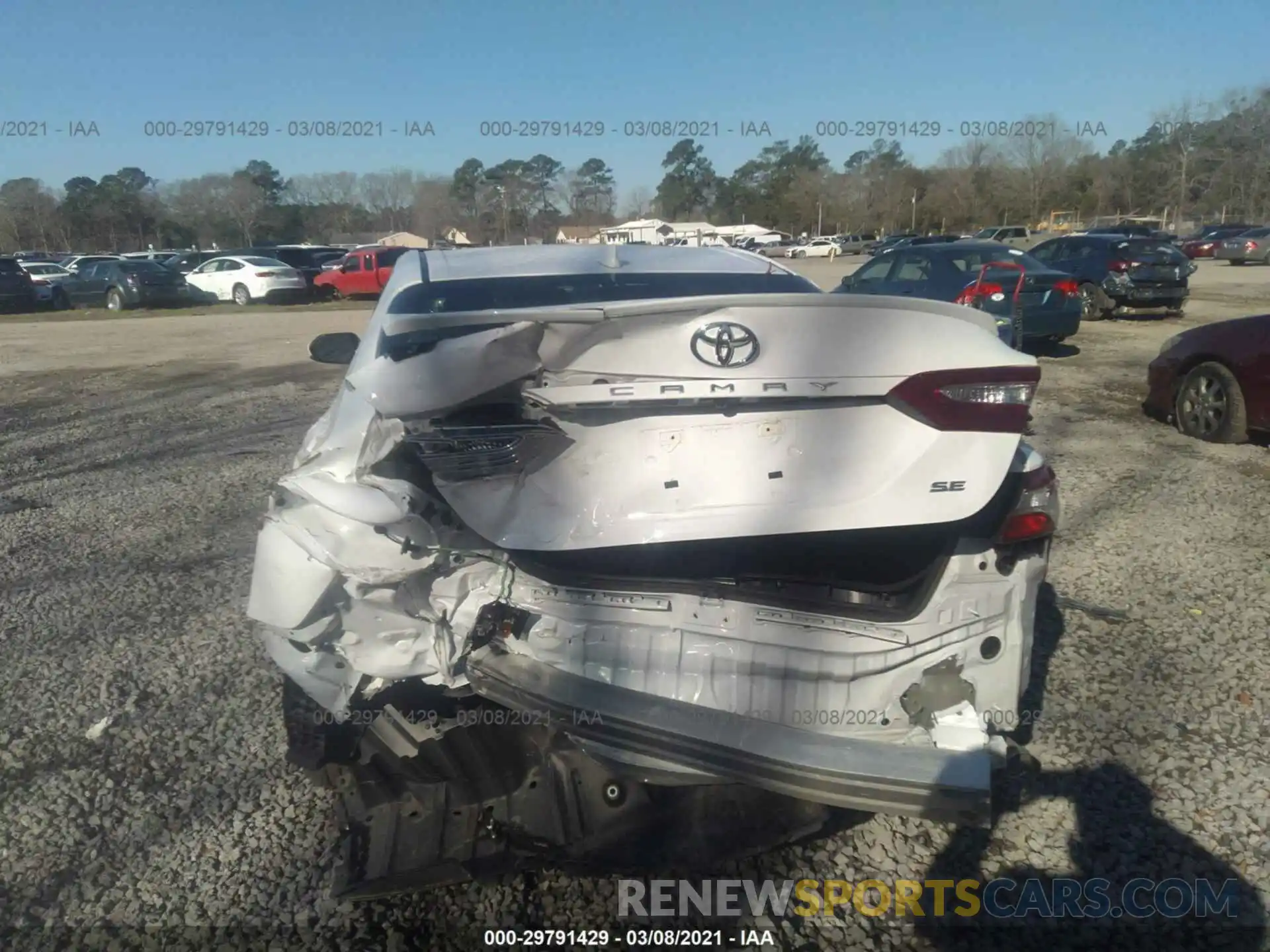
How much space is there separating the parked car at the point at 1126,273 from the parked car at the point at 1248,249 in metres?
19.7

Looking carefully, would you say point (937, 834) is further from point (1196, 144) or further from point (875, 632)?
point (1196, 144)

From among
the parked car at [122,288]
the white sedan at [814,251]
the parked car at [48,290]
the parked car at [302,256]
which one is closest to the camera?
the parked car at [122,288]

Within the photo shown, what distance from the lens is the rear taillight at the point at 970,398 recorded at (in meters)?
2.33

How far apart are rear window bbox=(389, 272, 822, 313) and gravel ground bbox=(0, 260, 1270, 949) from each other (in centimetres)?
165

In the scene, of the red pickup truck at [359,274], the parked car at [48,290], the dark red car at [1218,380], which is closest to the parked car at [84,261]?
the parked car at [48,290]

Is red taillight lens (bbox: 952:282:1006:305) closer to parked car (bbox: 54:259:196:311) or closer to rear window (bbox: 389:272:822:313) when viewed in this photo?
rear window (bbox: 389:272:822:313)

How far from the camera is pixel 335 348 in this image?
13.9ft

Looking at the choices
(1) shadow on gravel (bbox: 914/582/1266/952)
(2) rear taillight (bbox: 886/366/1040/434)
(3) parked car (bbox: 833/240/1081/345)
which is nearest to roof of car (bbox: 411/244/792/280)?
(2) rear taillight (bbox: 886/366/1040/434)

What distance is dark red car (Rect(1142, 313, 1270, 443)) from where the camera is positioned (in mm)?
6934

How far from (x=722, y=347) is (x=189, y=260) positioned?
33.5m

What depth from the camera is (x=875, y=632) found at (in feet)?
8.10

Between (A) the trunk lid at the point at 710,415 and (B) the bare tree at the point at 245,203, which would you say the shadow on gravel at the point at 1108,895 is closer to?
(A) the trunk lid at the point at 710,415

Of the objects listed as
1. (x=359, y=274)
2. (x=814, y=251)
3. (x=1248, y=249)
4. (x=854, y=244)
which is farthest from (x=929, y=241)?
(x=854, y=244)

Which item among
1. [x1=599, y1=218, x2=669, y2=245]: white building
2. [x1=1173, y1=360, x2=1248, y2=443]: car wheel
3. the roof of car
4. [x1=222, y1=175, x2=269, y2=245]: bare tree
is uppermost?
[x1=222, y1=175, x2=269, y2=245]: bare tree
